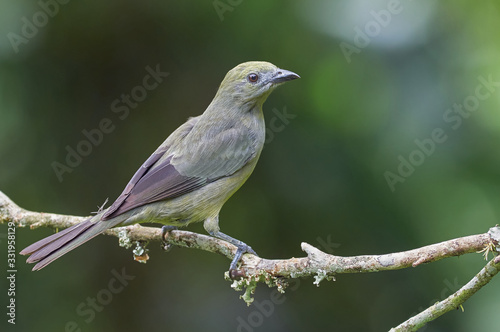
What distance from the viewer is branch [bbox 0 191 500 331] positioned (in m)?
2.27

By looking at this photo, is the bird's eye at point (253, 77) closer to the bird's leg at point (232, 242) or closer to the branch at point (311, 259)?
the bird's leg at point (232, 242)

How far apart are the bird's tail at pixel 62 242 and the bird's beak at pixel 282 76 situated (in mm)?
1441

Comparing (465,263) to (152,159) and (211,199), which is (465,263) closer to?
(211,199)

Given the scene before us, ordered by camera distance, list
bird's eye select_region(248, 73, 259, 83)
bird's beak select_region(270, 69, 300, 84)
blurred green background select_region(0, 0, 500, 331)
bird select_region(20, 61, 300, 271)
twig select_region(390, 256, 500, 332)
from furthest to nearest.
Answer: blurred green background select_region(0, 0, 500, 331) → bird's eye select_region(248, 73, 259, 83) → bird's beak select_region(270, 69, 300, 84) → bird select_region(20, 61, 300, 271) → twig select_region(390, 256, 500, 332)

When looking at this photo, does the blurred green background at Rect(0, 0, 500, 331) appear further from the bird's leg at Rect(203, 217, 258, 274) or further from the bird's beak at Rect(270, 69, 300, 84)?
the bird's leg at Rect(203, 217, 258, 274)

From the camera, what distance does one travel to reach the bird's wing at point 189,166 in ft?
12.1

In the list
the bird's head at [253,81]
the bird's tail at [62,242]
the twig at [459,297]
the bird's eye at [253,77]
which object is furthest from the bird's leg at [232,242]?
the twig at [459,297]

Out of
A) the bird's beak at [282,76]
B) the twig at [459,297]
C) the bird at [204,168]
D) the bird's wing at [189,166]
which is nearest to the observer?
the twig at [459,297]

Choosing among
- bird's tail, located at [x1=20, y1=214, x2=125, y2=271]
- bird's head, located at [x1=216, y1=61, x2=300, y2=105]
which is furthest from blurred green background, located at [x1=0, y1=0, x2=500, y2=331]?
bird's tail, located at [x1=20, y1=214, x2=125, y2=271]

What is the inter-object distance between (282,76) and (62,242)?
180 centimetres

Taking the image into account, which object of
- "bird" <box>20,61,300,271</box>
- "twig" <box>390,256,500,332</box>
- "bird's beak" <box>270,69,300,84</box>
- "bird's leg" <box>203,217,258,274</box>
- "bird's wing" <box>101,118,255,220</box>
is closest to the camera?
"twig" <box>390,256,500,332</box>

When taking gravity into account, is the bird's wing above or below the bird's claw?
above

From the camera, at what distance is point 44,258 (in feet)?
10.7

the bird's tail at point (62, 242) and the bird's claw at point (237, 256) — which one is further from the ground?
the bird's tail at point (62, 242)
